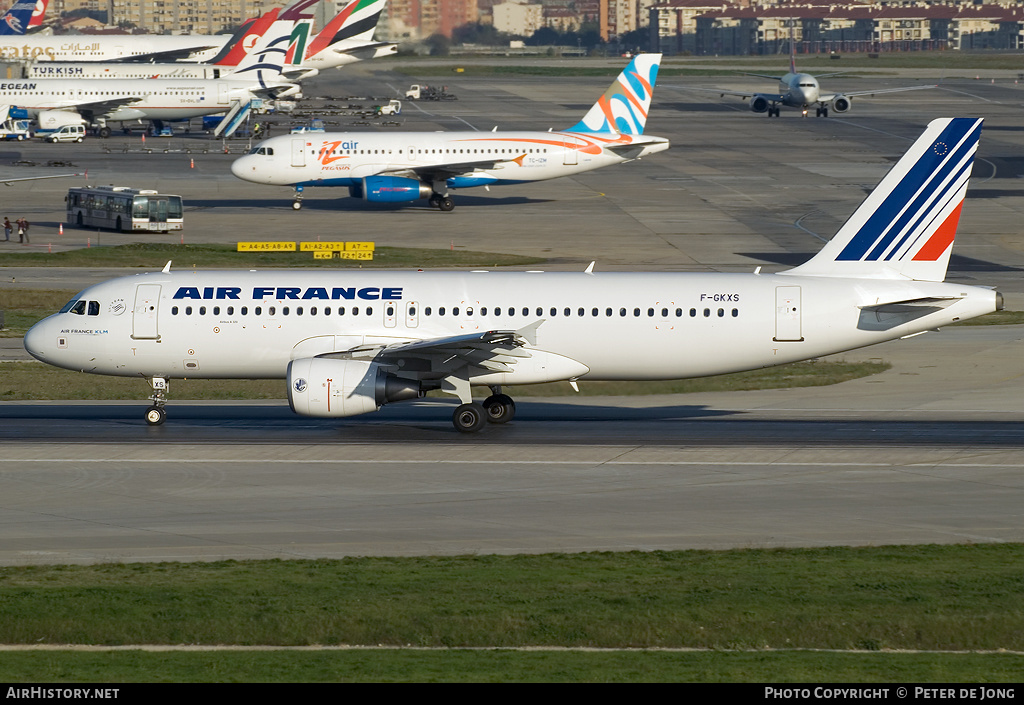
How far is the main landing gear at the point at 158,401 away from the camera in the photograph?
135 feet

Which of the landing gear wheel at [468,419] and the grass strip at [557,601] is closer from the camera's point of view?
the grass strip at [557,601]

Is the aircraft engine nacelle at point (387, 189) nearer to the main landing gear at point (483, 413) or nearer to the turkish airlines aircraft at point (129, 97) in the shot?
the turkish airlines aircraft at point (129, 97)

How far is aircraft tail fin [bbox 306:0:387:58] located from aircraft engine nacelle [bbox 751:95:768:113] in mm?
57314

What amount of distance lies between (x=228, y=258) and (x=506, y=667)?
5924cm

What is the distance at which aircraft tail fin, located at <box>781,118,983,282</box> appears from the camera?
A: 133 ft

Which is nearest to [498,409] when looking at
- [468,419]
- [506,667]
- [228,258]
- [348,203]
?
[468,419]

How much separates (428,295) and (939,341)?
83.9 feet

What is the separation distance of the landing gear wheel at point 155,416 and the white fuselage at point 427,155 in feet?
180

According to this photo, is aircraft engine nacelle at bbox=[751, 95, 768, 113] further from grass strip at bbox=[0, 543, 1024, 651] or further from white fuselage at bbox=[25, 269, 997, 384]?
grass strip at bbox=[0, 543, 1024, 651]

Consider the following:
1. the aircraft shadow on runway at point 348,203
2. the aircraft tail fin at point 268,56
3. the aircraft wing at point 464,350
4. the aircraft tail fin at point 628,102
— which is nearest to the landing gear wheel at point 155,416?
the aircraft wing at point 464,350

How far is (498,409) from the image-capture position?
41.4m

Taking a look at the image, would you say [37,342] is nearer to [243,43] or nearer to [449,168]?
[449,168]

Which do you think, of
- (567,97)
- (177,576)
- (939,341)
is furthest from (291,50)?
(177,576)

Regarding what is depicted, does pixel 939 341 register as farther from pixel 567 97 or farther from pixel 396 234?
pixel 567 97
